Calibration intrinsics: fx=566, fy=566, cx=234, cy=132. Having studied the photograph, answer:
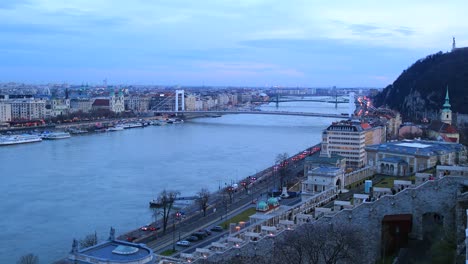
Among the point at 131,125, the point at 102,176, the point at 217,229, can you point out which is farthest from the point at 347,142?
the point at 131,125

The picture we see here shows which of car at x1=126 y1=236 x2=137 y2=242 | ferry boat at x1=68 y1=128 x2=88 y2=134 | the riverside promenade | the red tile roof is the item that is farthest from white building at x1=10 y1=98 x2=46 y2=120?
car at x1=126 y1=236 x2=137 y2=242

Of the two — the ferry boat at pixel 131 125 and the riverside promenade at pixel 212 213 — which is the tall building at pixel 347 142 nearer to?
the riverside promenade at pixel 212 213

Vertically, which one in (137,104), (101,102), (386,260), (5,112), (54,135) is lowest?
(54,135)

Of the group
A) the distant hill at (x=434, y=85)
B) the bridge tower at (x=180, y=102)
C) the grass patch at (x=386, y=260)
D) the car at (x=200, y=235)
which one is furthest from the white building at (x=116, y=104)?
the grass patch at (x=386, y=260)

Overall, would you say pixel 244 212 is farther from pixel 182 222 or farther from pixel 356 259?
pixel 356 259

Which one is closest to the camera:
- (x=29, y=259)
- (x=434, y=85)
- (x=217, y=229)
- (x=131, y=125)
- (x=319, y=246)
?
(x=319, y=246)

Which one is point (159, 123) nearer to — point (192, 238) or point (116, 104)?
point (116, 104)

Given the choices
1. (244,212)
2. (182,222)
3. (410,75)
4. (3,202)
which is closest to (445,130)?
(244,212)
